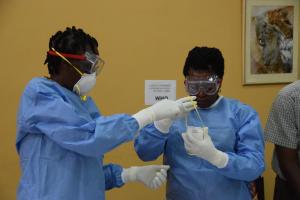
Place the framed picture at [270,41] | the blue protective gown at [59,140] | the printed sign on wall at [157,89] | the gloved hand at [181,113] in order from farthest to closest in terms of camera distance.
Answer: the framed picture at [270,41] < the printed sign on wall at [157,89] < the gloved hand at [181,113] < the blue protective gown at [59,140]

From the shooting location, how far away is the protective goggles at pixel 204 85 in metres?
1.52

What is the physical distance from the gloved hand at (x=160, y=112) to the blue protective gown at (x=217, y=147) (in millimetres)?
121

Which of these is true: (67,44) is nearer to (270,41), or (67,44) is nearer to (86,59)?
(86,59)

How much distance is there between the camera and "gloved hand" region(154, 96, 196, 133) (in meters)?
1.47

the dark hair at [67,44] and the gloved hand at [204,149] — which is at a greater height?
the dark hair at [67,44]

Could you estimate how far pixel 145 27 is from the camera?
2254mm

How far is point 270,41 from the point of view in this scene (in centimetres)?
245

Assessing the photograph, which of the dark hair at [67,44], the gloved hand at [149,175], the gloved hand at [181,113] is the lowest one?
the gloved hand at [149,175]

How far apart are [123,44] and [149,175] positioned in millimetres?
913

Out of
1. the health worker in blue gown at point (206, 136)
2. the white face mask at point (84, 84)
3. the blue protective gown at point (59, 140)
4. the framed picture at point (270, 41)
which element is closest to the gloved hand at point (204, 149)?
the health worker in blue gown at point (206, 136)

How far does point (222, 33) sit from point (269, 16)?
33 centimetres

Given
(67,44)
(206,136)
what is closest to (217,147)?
(206,136)

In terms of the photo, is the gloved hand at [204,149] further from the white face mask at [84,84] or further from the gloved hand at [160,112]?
the white face mask at [84,84]

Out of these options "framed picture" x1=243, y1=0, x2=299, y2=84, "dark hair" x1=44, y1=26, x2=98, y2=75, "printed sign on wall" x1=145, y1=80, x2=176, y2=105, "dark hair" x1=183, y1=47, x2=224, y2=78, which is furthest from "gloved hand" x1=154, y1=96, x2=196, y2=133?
"framed picture" x1=243, y1=0, x2=299, y2=84
